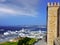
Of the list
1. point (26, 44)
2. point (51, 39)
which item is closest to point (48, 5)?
point (51, 39)

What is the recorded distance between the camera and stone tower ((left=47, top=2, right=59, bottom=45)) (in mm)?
21000

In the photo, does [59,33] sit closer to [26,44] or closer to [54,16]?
[54,16]

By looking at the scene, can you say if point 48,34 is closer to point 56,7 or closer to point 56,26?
point 56,26

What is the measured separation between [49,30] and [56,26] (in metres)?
0.85

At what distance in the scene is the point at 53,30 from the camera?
69.7ft

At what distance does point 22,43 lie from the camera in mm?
27688

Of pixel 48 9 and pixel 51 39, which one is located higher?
pixel 48 9

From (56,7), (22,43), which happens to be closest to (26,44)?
(22,43)

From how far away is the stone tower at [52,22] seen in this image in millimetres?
21000

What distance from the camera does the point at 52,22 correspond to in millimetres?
21188

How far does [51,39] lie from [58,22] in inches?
72.5

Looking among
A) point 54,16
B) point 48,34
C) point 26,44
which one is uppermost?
point 54,16

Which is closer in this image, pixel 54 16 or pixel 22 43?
pixel 54 16

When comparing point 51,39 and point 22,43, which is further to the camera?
point 22,43
